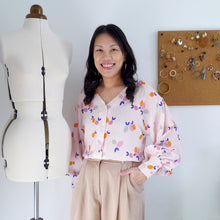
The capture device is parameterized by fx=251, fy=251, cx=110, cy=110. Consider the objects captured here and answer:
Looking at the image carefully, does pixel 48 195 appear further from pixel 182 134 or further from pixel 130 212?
pixel 182 134

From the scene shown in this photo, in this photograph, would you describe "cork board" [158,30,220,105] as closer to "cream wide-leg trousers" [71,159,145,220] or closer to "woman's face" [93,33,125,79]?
"woman's face" [93,33,125,79]

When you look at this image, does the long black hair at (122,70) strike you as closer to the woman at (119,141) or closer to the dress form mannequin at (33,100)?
the woman at (119,141)

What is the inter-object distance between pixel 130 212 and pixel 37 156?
0.56 m

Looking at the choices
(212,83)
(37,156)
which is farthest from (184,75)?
(37,156)

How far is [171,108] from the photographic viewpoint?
1.70 meters

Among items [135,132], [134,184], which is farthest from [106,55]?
[134,184]

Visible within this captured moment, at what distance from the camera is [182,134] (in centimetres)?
171

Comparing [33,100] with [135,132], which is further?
[135,132]

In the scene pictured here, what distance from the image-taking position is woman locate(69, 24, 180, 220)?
131 cm

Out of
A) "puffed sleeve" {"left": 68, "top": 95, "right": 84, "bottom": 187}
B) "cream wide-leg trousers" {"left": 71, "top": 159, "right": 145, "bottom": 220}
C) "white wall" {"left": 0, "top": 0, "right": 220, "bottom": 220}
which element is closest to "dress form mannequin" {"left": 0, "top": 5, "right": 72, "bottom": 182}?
"cream wide-leg trousers" {"left": 71, "top": 159, "right": 145, "bottom": 220}

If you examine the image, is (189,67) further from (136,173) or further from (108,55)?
(136,173)

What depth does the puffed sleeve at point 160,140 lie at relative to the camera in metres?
1.33

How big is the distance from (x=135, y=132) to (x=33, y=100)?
55cm

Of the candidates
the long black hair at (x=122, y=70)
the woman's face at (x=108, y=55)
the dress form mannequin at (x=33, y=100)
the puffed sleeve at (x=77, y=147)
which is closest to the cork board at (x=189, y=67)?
the long black hair at (x=122, y=70)
